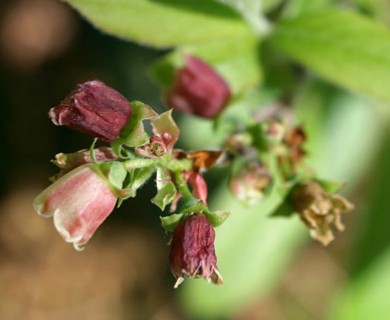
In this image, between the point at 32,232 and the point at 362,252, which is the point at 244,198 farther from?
the point at 32,232

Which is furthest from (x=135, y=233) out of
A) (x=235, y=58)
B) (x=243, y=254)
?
(x=235, y=58)

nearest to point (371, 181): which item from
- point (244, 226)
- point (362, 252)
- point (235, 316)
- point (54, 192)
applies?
point (362, 252)

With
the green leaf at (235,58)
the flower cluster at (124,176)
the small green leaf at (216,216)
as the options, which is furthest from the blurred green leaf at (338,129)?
the small green leaf at (216,216)

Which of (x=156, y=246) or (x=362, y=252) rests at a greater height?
(x=362, y=252)

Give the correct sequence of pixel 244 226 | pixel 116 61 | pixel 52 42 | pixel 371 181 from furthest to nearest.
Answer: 1. pixel 52 42
2. pixel 116 61
3. pixel 371 181
4. pixel 244 226

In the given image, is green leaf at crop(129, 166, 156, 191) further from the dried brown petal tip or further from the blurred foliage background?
the blurred foliage background

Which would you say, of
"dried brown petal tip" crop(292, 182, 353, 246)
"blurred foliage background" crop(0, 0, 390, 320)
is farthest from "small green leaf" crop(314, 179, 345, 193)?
"blurred foliage background" crop(0, 0, 390, 320)

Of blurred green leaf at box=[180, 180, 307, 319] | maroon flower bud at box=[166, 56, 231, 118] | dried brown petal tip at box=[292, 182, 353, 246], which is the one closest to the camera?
dried brown petal tip at box=[292, 182, 353, 246]
